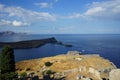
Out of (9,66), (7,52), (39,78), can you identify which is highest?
(7,52)

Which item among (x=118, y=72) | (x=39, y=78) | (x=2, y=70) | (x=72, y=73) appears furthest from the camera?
(x=72, y=73)

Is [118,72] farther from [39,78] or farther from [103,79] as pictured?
[39,78]

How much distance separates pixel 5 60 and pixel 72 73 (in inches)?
537

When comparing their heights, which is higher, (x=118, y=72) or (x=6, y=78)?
(x=118, y=72)

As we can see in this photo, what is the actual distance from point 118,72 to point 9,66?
60.4ft

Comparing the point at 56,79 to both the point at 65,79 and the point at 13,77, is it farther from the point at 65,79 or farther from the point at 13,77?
the point at 13,77

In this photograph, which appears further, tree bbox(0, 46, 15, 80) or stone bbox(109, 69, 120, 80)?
tree bbox(0, 46, 15, 80)

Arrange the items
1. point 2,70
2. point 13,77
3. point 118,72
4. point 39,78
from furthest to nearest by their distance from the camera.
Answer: point 39,78 < point 2,70 < point 13,77 < point 118,72

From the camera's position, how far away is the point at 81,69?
41.3 meters

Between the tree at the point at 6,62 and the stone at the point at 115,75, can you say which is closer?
the stone at the point at 115,75

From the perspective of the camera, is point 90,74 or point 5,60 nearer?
point 5,60

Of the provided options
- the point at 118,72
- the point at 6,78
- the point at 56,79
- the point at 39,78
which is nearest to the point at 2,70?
the point at 6,78

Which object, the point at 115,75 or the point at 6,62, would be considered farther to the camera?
the point at 6,62

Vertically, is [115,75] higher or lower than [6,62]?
lower
